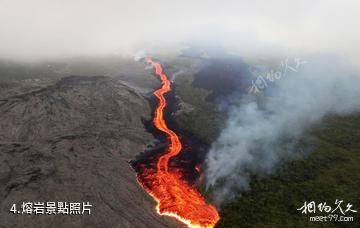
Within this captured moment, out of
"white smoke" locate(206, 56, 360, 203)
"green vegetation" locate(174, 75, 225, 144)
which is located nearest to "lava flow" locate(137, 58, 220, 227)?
"white smoke" locate(206, 56, 360, 203)

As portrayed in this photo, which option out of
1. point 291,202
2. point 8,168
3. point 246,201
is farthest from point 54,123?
point 291,202

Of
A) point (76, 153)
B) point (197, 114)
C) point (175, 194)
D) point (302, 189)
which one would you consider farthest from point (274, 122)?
point (76, 153)

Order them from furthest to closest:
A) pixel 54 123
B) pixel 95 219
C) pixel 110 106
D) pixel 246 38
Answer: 1. pixel 246 38
2. pixel 110 106
3. pixel 54 123
4. pixel 95 219

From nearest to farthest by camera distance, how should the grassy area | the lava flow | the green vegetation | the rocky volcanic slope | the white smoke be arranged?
1. the rocky volcanic slope
2. the lava flow
3. the grassy area
4. the white smoke
5. the green vegetation

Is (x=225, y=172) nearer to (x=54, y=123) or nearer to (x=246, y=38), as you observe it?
(x=54, y=123)

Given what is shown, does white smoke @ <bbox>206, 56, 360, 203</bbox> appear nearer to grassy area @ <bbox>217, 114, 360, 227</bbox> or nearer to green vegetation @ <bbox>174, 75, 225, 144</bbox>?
grassy area @ <bbox>217, 114, 360, 227</bbox>

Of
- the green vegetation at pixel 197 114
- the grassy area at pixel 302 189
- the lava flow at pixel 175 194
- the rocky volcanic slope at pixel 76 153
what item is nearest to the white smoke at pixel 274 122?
the grassy area at pixel 302 189

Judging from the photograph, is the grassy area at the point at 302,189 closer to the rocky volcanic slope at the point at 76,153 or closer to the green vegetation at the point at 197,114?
the rocky volcanic slope at the point at 76,153
